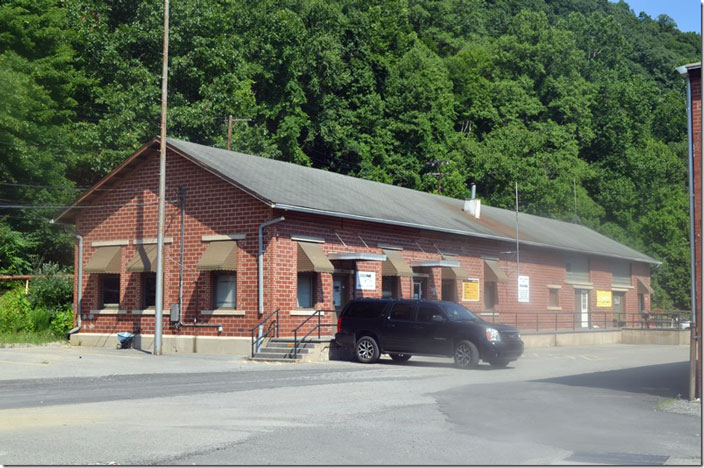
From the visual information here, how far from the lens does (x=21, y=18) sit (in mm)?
47094

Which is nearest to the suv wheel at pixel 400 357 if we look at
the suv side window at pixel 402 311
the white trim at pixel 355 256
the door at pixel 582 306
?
the suv side window at pixel 402 311

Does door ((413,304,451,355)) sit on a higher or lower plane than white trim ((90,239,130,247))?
lower

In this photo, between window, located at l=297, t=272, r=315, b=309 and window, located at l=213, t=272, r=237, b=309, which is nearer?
window, located at l=213, t=272, r=237, b=309

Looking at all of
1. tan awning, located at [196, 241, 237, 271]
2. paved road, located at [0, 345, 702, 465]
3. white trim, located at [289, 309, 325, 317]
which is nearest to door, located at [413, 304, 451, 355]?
paved road, located at [0, 345, 702, 465]

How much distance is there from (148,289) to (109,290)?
7.24 ft

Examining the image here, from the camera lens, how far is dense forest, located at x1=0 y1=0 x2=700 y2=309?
153 feet

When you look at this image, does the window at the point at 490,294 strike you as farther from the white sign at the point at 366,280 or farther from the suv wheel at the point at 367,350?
the suv wheel at the point at 367,350

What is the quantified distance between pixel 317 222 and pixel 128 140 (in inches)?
773

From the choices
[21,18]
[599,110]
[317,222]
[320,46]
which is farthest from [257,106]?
[599,110]

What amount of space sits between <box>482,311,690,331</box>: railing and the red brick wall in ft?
16.9

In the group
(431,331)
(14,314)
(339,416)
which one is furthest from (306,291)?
(339,416)

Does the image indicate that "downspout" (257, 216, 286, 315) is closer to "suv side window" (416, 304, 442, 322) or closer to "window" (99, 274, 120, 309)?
"suv side window" (416, 304, 442, 322)

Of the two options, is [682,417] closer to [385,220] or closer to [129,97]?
[385,220]

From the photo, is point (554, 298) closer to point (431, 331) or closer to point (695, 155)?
point (431, 331)
